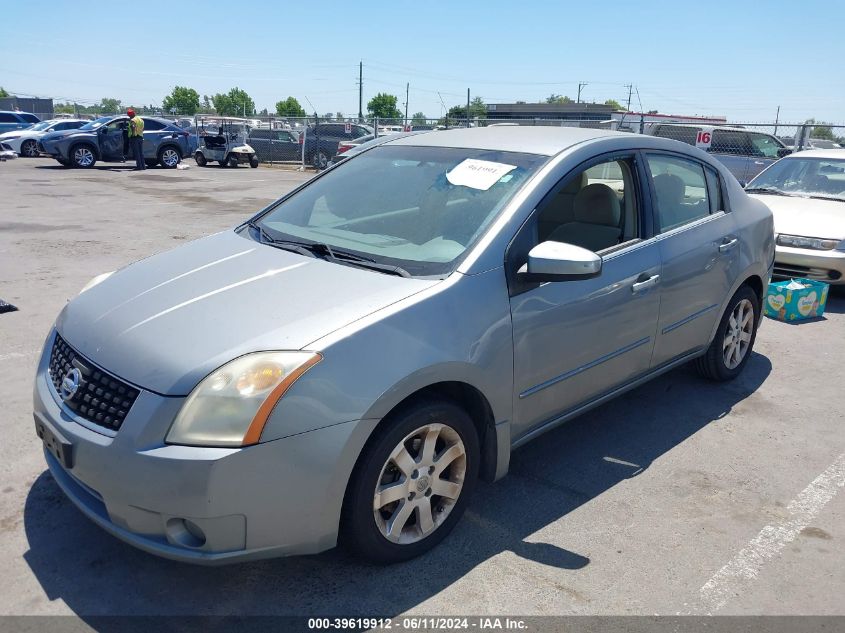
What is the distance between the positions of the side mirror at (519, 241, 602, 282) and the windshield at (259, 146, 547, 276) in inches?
11.1

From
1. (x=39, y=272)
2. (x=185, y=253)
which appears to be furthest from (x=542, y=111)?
(x=185, y=253)

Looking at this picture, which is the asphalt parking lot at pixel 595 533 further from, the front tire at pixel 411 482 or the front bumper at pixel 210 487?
the front bumper at pixel 210 487

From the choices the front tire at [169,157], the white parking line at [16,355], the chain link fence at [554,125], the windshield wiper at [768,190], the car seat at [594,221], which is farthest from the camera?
the front tire at [169,157]

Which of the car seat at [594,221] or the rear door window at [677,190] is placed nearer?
the car seat at [594,221]

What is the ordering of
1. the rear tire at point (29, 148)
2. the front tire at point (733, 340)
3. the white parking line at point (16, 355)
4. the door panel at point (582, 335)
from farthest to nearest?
the rear tire at point (29, 148) → the white parking line at point (16, 355) → the front tire at point (733, 340) → the door panel at point (582, 335)

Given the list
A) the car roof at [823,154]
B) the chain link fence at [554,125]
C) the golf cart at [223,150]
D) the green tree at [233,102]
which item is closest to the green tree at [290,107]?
the green tree at [233,102]

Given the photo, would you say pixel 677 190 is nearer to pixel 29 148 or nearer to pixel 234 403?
pixel 234 403

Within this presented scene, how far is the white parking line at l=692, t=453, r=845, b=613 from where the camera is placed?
9.33 feet

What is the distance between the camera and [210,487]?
2.35 meters

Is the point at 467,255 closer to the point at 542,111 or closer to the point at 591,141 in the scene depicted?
the point at 591,141

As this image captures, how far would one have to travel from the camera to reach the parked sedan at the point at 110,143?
22.2 meters

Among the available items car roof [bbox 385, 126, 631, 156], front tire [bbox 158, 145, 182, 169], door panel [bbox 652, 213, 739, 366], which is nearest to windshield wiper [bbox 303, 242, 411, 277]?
car roof [bbox 385, 126, 631, 156]

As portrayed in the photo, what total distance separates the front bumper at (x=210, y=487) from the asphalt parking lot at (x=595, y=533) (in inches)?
13.5

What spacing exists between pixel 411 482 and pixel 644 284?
69.7 inches
